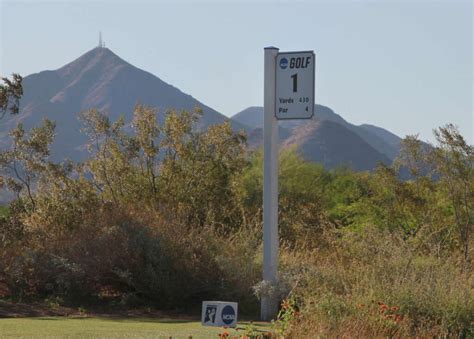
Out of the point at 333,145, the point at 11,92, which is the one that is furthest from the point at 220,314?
the point at 333,145

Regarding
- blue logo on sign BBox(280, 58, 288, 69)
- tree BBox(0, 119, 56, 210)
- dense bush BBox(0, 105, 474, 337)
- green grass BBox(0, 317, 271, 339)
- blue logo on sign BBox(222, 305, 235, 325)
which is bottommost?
green grass BBox(0, 317, 271, 339)

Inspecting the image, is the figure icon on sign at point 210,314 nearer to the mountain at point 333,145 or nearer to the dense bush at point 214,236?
the dense bush at point 214,236

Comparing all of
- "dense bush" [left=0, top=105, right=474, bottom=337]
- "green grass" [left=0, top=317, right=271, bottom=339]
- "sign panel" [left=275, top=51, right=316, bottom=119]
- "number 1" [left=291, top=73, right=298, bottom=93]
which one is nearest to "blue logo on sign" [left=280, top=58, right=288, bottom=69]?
"sign panel" [left=275, top=51, right=316, bottom=119]

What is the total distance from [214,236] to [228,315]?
33.0ft

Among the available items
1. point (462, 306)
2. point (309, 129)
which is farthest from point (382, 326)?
point (309, 129)

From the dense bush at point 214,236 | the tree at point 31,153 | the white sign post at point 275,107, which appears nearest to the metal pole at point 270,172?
the white sign post at point 275,107

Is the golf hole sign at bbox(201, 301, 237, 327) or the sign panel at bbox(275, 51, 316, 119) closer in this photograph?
the golf hole sign at bbox(201, 301, 237, 327)

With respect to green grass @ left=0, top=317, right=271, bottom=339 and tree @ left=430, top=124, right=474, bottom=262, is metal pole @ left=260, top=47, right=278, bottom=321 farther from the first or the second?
tree @ left=430, top=124, right=474, bottom=262

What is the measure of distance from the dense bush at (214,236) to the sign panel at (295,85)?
2.94 metres

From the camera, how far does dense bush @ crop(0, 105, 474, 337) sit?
1506cm

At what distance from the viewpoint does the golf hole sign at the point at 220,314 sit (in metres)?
11.0

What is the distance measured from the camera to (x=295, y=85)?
58.7ft

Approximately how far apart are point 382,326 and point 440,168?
767 inches

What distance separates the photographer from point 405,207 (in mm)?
33844
